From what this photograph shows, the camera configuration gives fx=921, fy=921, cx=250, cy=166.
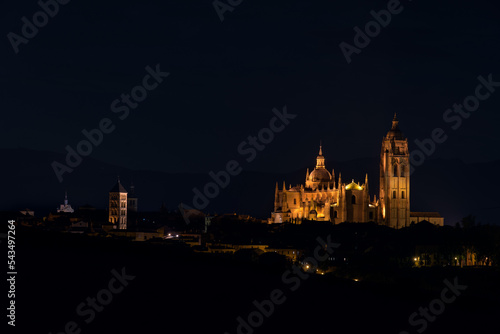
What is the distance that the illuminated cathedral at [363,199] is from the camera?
6526 inches

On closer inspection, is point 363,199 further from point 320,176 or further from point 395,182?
point 320,176

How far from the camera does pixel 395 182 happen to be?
174875 millimetres

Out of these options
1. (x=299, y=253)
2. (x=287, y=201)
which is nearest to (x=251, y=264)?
(x=299, y=253)

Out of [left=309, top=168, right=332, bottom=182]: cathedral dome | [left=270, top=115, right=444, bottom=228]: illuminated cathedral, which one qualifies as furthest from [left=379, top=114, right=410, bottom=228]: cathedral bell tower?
[left=309, top=168, right=332, bottom=182]: cathedral dome

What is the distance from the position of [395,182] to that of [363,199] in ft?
37.6

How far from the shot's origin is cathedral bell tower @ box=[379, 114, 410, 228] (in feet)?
566

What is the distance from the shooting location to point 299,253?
13388cm

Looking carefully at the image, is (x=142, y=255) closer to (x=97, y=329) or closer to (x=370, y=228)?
(x=97, y=329)

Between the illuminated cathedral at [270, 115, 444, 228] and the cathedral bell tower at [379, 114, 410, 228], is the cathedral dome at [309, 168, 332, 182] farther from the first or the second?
the cathedral bell tower at [379, 114, 410, 228]

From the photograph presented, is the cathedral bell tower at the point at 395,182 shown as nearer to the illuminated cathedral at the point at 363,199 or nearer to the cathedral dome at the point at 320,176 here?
the illuminated cathedral at the point at 363,199

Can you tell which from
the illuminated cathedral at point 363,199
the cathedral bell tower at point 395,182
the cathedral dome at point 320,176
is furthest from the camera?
the cathedral dome at point 320,176

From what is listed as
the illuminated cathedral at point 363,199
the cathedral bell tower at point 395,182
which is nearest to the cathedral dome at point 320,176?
the illuminated cathedral at point 363,199

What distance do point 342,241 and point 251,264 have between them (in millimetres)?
120900

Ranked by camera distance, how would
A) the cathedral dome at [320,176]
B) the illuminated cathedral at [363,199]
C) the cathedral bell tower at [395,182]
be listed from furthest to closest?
the cathedral dome at [320,176] < the cathedral bell tower at [395,182] < the illuminated cathedral at [363,199]
